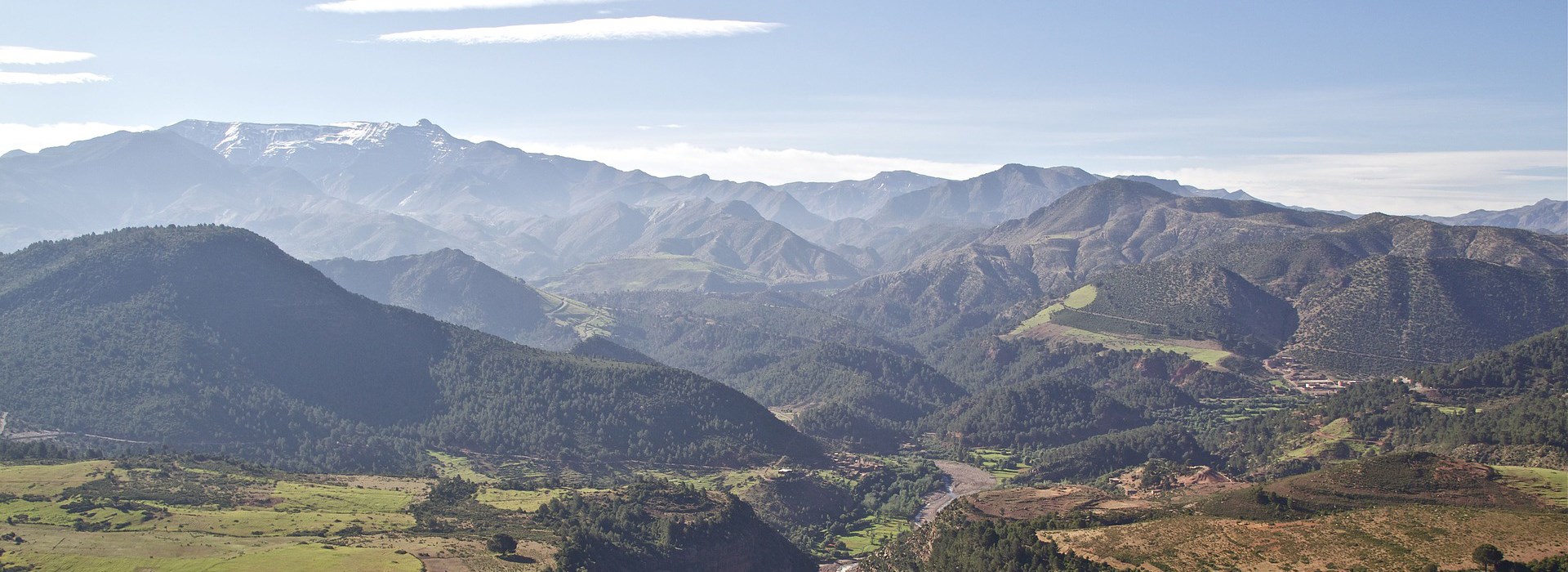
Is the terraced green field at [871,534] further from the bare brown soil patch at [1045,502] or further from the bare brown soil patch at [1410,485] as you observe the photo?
the bare brown soil patch at [1410,485]

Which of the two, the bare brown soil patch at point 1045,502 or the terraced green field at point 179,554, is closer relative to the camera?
the terraced green field at point 179,554

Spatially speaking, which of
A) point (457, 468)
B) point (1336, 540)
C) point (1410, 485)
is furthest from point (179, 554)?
point (1410, 485)

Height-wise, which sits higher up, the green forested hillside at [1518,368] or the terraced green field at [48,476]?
the green forested hillside at [1518,368]

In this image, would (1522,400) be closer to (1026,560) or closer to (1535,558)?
(1535,558)

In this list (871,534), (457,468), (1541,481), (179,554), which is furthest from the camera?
(457,468)

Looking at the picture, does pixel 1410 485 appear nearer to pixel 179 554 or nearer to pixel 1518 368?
pixel 1518 368

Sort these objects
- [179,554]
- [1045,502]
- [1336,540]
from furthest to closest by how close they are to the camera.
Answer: [1045,502] < [179,554] < [1336,540]

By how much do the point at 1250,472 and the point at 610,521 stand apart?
100536 millimetres

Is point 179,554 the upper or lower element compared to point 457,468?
upper

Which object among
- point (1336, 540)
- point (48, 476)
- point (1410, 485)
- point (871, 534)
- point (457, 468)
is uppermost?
point (1410, 485)

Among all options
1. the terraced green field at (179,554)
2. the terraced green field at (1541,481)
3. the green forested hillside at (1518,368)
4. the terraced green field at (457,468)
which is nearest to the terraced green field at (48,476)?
the terraced green field at (179,554)

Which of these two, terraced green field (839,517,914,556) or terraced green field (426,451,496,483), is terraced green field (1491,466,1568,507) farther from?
terraced green field (426,451,496,483)

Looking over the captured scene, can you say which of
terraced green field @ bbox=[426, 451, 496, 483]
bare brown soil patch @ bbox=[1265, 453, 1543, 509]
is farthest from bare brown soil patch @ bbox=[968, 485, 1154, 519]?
terraced green field @ bbox=[426, 451, 496, 483]

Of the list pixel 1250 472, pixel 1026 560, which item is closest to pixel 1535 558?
pixel 1026 560
